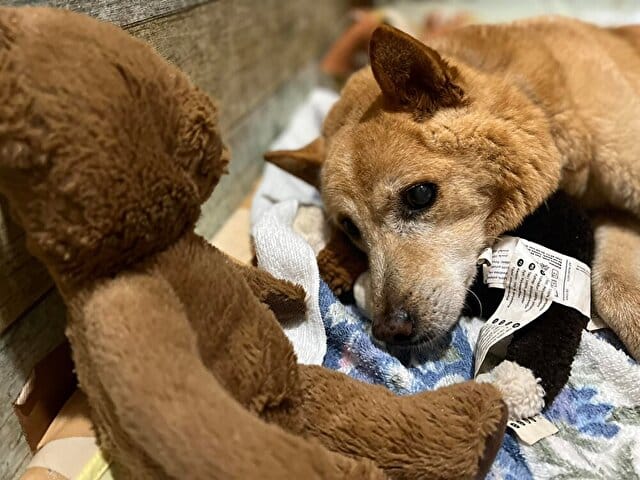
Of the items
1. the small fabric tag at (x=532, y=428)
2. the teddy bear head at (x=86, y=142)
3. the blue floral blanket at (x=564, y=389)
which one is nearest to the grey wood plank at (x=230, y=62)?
the teddy bear head at (x=86, y=142)

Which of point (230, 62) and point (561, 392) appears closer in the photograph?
point (561, 392)

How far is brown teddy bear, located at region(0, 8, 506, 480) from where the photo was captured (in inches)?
29.3

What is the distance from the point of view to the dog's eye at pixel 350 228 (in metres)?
1.48

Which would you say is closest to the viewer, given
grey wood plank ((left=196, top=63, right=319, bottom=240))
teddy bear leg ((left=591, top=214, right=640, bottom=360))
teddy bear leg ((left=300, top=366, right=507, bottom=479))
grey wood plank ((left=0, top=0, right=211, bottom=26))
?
teddy bear leg ((left=300, top=366, right=507, bottom=479))

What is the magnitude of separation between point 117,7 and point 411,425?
101 centimetres

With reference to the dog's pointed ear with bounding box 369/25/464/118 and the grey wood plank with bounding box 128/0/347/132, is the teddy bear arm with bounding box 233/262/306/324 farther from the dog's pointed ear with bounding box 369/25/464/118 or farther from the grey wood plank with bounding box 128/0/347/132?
the grey wood plank with bounding box 128/0/347/132

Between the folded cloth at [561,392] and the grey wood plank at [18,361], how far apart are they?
464 millimetres

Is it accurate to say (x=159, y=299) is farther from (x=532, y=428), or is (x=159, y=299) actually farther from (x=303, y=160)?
(x=303, y=160)

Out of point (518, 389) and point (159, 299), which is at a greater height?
point (159, 299)

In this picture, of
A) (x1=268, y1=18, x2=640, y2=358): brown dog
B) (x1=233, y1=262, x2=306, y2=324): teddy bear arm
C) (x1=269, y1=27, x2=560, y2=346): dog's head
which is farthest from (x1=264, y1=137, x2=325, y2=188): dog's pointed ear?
(x1=233, y1=262, x2=306, y2=324): teddy bear arm

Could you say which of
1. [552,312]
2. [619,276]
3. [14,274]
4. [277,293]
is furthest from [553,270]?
[14,274]

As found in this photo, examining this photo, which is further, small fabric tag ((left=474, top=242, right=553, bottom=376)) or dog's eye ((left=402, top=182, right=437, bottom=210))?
dog's eye ((left=402, top=182, right=437, bottom=210))

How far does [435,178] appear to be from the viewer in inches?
51.4

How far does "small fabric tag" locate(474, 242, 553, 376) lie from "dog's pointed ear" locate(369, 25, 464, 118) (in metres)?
0.38
